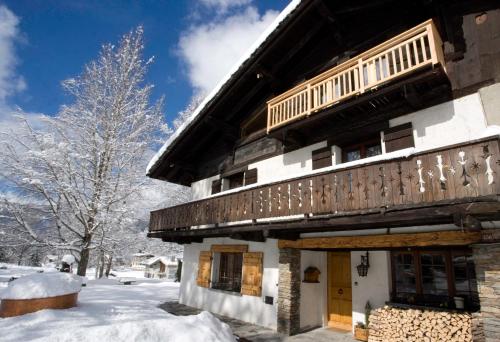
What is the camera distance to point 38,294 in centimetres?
920

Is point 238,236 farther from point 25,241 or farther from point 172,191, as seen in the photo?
point 172,191

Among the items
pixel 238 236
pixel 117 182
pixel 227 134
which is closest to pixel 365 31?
pixel 227 134

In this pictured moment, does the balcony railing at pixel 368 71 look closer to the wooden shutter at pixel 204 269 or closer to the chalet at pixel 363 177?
the chalet at pixel 363 177

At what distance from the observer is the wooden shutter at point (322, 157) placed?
9.39 meters

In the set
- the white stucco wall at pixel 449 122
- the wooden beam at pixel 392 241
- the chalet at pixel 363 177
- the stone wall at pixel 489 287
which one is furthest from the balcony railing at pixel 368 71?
the stone wall at pixel 489 287

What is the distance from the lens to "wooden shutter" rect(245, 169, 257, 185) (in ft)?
38.7

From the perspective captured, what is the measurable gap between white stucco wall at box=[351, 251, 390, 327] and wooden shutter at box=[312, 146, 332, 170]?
2.75 meters

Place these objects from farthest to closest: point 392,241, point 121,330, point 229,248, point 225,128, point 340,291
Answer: point 225,128
point 229,248
point 340,291
point 392,241
point 121,330

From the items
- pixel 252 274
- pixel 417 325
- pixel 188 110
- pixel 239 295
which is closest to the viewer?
pixel 417 325

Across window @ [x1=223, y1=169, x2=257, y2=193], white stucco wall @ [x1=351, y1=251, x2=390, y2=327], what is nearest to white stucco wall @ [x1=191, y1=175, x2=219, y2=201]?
window @ [x1=223, y1=169, x2=257, y2=193]

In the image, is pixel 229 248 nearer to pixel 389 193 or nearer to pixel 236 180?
pixel 236 180

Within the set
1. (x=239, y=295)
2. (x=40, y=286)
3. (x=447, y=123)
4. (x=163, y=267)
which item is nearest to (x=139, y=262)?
(x=163, y=267)

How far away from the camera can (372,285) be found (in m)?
8.47

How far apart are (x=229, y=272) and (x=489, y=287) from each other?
8.45 m
